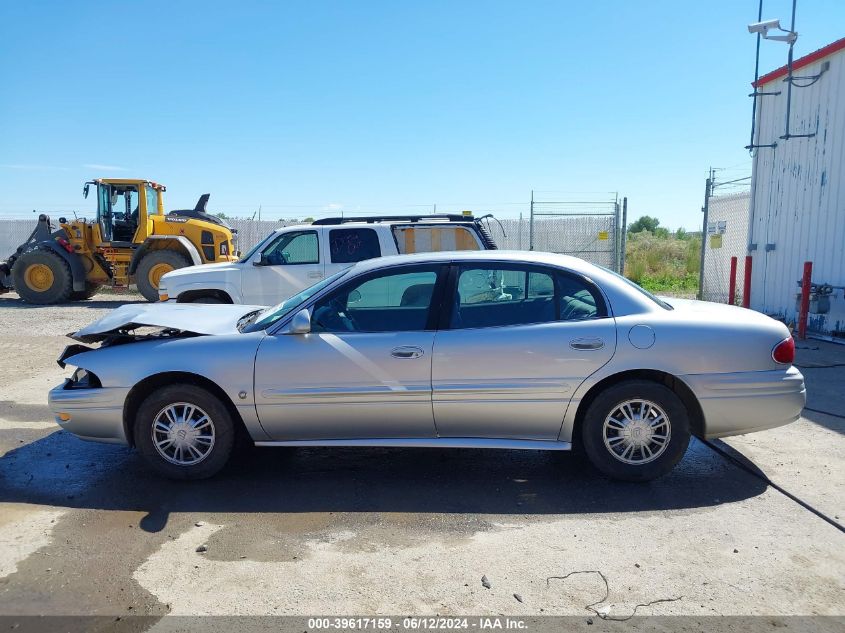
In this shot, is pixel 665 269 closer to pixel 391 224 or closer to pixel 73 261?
pixel 391 224

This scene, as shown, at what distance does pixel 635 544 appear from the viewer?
12.0ft

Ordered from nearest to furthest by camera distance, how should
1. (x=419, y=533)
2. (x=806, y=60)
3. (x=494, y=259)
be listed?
(x=419, y=533)
(x=494, y=259)
(x=806, y=60)

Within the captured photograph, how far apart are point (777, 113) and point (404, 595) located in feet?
41.4

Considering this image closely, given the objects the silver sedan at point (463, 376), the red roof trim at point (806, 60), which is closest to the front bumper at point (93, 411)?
the silver sedan at point (463, 376)

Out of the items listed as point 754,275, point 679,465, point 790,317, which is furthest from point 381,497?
point 754,275

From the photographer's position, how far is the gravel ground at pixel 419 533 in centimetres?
317

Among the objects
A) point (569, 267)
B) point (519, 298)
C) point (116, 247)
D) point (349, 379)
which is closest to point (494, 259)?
point (519, 298)

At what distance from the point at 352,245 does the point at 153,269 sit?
8630 mm

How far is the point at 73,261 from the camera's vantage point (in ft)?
55.2

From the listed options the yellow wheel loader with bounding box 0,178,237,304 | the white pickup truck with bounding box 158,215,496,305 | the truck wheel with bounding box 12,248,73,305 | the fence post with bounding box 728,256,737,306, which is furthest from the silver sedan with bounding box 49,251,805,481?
the truck wheel with bounding box 12,248,73,305

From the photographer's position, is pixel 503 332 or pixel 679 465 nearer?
pixel 503 332

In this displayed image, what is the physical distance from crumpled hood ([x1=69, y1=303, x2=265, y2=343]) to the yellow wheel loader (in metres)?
11.6

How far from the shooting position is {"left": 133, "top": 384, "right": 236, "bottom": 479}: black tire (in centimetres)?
450

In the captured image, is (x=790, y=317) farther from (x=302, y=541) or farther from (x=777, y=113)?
(x=302, y=541)
